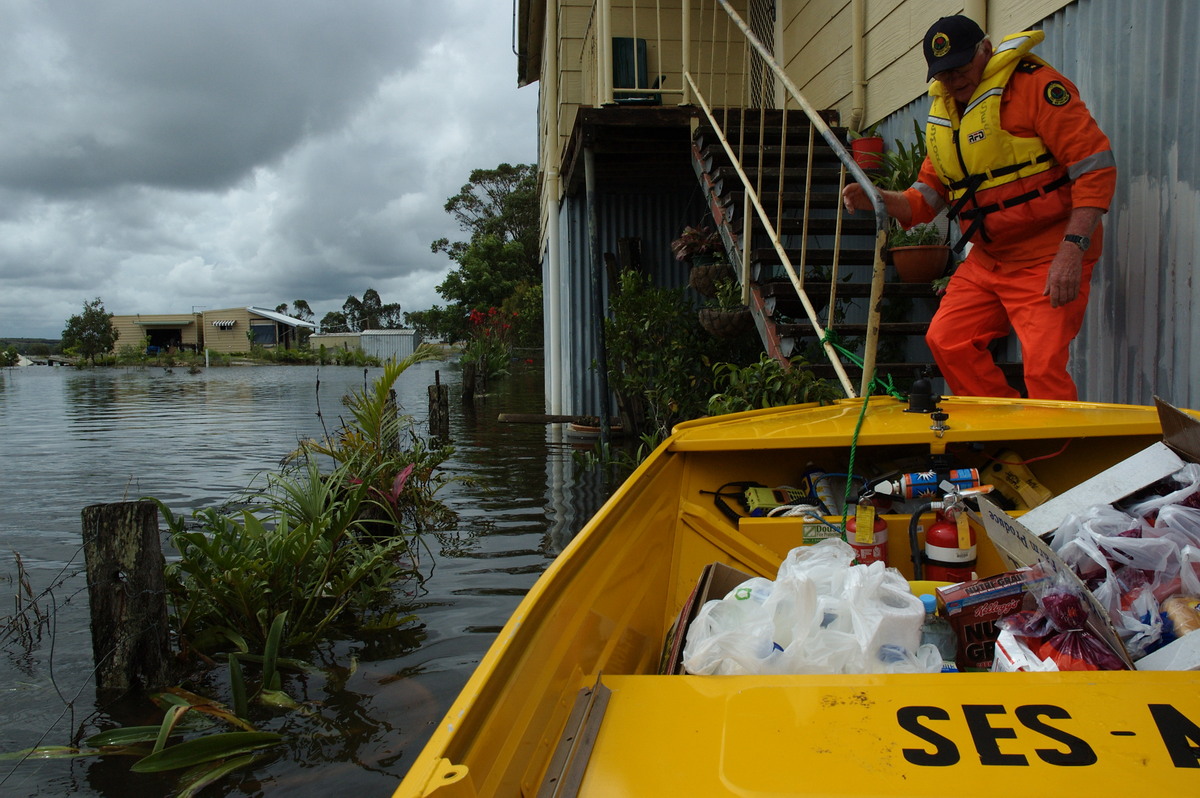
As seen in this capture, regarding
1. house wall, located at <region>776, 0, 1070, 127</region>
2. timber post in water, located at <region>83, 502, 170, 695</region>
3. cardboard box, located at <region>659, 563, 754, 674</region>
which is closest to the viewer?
cardboard box, located at <region>659, 563, 754, 674</region>

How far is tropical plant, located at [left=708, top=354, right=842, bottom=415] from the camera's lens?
4016mm

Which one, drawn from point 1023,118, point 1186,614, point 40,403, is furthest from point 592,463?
point 40,403

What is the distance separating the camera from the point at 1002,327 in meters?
3.54

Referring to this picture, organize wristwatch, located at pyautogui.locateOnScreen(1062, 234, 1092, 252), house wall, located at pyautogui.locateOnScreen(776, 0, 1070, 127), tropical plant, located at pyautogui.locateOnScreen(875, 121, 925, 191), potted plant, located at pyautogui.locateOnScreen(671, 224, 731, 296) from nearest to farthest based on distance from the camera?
wristwatch, located at pyautogui.locateOnScreen(1062, 234, 1092, 252) → house wall, located at pyautogui.locateOnScreen(776, 0, 1070, 127) → tropical plant, located at pyautogui.locateOnScreen(875, 121, 925, 191) → potted plant, located at pyautogui.locateOnScreen(671, 224, 731, 296)

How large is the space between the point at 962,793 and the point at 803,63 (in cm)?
776

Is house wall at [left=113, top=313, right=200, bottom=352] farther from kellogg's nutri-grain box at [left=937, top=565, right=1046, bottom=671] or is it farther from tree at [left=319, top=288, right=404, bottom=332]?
kellogg's nutri-grain box at [left=937, top=565, right=1046, bottom=671]

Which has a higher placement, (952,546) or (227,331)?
(227,331)

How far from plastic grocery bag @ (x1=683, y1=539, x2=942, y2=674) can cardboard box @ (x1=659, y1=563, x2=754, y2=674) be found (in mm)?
51

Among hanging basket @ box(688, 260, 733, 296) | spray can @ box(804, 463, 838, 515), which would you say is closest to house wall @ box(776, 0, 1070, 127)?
hanging basket @ box(688, 260, 733, 296)

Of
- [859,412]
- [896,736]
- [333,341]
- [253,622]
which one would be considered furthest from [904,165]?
[333,341]

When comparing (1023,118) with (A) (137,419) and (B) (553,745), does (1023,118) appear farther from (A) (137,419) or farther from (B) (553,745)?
(A) (137,419)

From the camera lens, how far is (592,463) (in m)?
7.29

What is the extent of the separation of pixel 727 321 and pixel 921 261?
4.07ft

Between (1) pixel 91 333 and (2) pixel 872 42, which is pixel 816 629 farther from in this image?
(1) pixel 91 333
